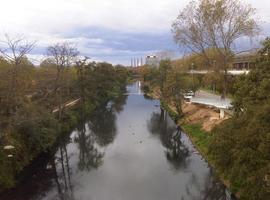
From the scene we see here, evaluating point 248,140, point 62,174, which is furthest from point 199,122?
point 248,140

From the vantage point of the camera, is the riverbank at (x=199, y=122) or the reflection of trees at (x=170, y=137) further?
the riverbank at (x=199, y=122)

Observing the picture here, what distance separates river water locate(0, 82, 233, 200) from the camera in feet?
71.5

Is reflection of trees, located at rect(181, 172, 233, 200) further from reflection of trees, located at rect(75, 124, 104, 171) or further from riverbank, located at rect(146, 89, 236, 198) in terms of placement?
reflection of trees, located at rect(75, 124, 104, 171)

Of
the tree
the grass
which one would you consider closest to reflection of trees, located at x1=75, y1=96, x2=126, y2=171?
the grass

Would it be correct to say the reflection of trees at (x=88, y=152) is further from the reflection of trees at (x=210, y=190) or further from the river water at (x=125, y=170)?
the reflection of trees at (x=210, y=190)

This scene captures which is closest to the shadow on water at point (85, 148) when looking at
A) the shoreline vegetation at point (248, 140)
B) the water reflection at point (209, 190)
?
the water reflection at point (209, 190)

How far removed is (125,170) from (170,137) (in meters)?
11.7

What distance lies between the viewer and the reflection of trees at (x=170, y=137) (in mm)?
29292

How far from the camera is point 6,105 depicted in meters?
26.6

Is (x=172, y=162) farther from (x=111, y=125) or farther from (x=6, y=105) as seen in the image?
(x=111, y=125)

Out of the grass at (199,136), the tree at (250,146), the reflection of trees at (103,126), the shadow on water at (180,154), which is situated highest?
the tree at (250,146)

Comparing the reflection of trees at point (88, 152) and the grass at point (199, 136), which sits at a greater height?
the grass at point (199, 136)

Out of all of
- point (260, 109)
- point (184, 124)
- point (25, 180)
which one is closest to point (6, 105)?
point (25, 180)

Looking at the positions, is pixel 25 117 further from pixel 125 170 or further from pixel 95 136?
pixel 95 136
